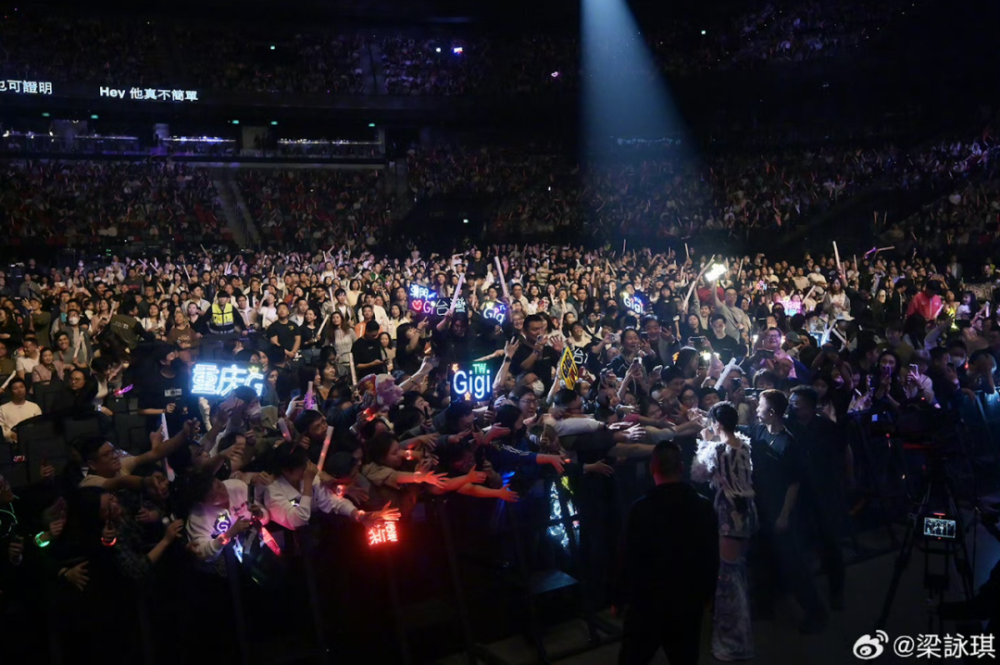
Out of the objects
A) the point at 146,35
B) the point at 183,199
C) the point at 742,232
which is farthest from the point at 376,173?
the point at 742,232

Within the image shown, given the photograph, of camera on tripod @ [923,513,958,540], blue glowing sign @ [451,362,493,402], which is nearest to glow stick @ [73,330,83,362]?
blue glowing sign @ [451,362,493,402]

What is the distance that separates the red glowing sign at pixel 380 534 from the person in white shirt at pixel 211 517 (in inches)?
24.8

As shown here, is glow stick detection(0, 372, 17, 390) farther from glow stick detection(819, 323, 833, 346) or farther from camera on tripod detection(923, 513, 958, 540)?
glow stick detection(819, 323, 833, 346)

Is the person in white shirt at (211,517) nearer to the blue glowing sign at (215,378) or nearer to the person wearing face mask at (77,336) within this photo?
the blue glowing sign at (215,378)

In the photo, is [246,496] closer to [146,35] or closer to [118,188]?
[118,188]

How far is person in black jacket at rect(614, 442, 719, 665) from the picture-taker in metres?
4.36

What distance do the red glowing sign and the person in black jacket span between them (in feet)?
4.97

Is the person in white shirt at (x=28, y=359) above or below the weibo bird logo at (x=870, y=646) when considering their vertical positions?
above

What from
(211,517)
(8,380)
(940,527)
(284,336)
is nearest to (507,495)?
(211,517)

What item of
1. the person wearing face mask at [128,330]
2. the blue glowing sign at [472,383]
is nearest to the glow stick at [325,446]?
the blue glowing sign at [472,383]

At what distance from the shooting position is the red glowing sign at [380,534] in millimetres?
5203

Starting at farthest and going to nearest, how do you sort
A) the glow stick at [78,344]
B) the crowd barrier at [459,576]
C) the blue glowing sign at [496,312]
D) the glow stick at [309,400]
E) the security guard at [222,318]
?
the security guard at [222,318], the glow stick at [78,344], the blue glowing sign at [496,312], the glow stick at [309,400], the crowd barrier at [459,576]

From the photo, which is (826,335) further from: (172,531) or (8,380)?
(8,380)

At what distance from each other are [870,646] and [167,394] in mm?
6859
